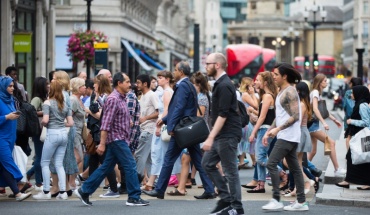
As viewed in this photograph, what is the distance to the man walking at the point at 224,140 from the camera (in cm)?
1335

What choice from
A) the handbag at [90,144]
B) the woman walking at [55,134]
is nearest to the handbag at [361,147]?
the handbag at [90,144]

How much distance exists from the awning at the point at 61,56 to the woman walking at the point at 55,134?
3329 cm

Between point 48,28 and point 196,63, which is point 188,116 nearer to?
point 48,28

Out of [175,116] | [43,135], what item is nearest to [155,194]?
[175,116]

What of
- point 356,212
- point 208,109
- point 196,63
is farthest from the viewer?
point 196,63

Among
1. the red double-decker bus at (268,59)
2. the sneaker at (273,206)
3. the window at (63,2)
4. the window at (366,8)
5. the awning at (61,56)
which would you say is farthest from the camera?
the window at (366,8)

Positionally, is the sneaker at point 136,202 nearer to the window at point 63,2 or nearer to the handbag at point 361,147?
the handbag at point 361,147

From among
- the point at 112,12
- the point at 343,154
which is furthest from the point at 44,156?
the point at 112,12

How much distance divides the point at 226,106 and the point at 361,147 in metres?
A: 3.66

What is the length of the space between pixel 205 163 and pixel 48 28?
27.3 meters

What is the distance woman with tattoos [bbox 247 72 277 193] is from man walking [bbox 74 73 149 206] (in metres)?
1.93

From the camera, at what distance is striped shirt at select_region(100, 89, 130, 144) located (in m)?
14.8

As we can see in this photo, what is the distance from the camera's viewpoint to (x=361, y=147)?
16.3m

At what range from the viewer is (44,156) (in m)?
15.8
